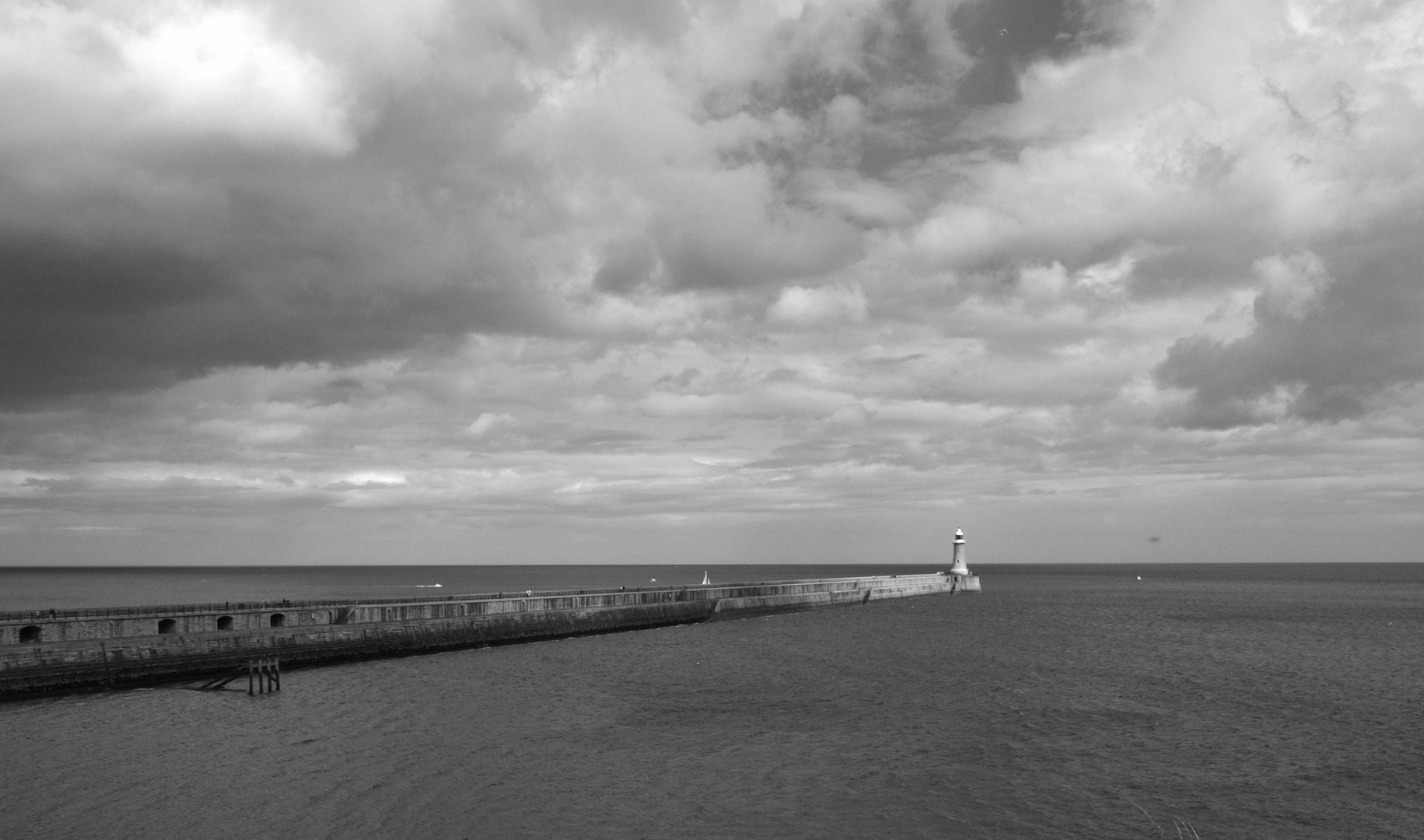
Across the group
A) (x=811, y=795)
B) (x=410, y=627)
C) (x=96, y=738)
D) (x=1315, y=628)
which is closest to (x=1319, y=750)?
(x=811, y=795)

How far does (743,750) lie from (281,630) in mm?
35010

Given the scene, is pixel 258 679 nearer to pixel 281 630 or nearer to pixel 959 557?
pixel 281 630

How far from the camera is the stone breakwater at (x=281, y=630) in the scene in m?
48.1

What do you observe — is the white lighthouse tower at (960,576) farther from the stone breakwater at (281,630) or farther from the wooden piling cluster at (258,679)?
the wooden piling cluster at (258,679)

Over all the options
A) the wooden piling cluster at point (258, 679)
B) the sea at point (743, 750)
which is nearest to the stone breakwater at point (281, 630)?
the sea at point (743, 750)

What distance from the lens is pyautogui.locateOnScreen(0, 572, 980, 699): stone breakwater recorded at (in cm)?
4809

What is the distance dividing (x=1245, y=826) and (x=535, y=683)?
34.6 meters

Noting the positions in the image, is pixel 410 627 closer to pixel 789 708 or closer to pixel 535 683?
pixel 535 683

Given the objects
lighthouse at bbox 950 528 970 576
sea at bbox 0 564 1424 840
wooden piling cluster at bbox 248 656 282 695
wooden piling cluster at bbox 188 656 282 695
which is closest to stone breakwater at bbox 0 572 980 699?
sea at bbox 0 564 1424 840

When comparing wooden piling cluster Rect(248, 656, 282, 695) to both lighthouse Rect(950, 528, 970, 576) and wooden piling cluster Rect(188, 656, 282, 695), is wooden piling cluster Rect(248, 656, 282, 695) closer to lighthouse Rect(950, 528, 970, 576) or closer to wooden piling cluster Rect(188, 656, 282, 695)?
wooden piling cluster Rect(188, 656, 282, 695)

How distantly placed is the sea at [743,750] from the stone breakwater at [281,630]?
1.93 metres

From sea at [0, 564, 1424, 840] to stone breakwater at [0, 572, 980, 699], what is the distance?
193cm

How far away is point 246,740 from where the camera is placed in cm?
3762

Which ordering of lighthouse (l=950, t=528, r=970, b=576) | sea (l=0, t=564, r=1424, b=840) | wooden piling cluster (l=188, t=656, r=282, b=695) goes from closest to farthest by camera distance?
sea (l=0, t=564, r=1424, b=840)
wooden piling cluster (l=188, t=656, r=282, b=695)
lighthouse (l=950, t=528, r=970, b=576)
